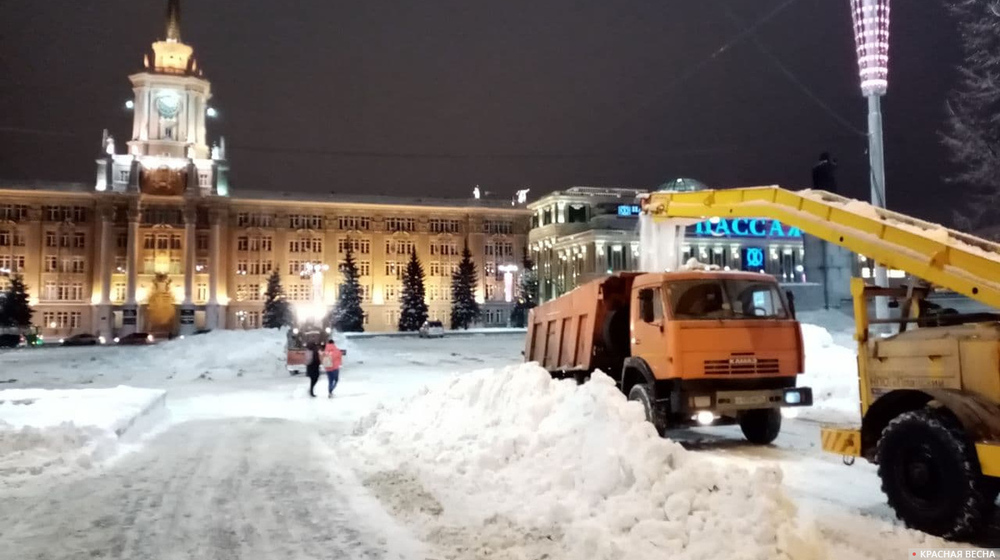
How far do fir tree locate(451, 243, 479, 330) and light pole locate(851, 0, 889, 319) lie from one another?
68286 mm

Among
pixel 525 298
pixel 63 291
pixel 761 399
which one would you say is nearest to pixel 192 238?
pixel 63 291

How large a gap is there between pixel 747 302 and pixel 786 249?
74.9 metres

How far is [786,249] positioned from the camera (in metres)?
80.8

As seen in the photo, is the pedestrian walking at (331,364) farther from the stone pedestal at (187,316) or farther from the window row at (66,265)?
the window row at (66,265)

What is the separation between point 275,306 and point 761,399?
261 ft

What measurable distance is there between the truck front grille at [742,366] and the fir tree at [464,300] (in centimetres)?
7425

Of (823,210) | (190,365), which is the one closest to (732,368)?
(823,210)

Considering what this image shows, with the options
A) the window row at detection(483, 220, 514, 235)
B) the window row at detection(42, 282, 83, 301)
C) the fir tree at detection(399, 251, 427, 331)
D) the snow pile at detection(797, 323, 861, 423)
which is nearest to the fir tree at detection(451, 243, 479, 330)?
the fir tree at detection(399, 251, 427, 331)

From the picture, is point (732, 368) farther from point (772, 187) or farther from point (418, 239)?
point (418, 239)

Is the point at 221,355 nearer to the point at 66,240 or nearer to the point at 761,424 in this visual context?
the point at 761,424

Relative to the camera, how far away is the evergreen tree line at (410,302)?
80.4m

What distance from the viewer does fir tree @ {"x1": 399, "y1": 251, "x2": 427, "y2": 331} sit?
8181 cm

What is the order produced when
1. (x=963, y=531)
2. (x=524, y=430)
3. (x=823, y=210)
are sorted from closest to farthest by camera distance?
(x=963, y=531)
(x=823, y=210)
(x=524, y=430)

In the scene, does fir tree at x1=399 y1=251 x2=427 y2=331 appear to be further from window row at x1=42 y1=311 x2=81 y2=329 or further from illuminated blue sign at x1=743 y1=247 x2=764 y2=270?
window row at x1=42 y1=311 x2=81 y2=329
